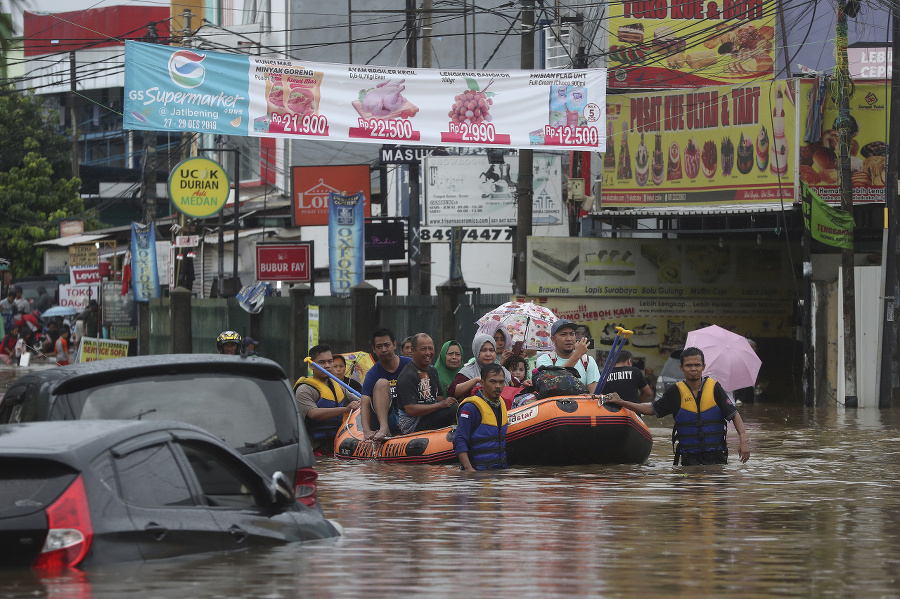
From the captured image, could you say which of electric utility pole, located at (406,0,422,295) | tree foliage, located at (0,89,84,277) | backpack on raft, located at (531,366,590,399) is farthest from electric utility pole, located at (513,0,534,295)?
tree foliage, located at (0,89,84,277)

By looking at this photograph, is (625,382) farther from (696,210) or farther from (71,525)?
(696,210)

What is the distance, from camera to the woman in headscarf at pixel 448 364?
14125 millimetres

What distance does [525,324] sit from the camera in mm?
18484

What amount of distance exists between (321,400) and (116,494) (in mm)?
9184

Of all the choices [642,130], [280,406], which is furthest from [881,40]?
[280,406]

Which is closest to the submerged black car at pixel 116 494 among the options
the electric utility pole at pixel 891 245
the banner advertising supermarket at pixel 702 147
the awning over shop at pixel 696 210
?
the electric utility pole at pixel 891 245

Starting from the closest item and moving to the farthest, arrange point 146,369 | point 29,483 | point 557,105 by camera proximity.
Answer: point 29,483
point 146,369
point 557,105

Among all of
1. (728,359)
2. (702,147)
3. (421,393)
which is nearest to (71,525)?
(421,393)

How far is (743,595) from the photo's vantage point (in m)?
6.34

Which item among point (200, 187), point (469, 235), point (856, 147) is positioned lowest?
point (469, 235)

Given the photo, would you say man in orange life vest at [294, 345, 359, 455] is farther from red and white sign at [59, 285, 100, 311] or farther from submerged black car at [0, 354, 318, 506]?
red and white sign at [59, 285, 100, 311]

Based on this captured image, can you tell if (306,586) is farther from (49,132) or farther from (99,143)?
(99,143)

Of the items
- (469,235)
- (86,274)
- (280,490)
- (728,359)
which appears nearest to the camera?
(280,490)

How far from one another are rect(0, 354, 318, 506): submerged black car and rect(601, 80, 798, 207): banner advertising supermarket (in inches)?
690
